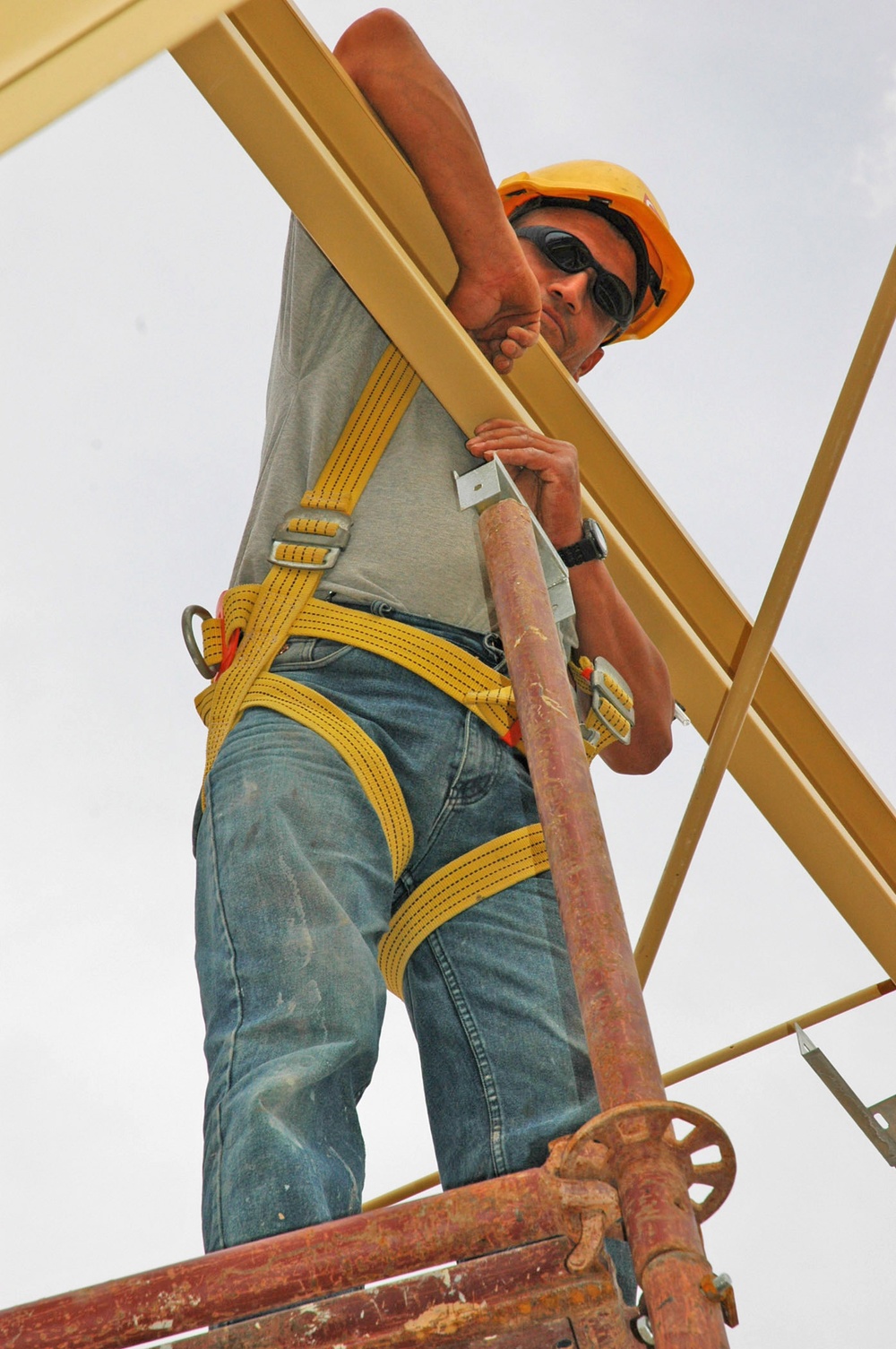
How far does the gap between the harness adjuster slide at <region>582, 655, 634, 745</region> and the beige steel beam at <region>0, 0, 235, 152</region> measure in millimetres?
1905

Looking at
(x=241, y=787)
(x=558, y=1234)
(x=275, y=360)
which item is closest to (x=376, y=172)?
(x=275, y=360)

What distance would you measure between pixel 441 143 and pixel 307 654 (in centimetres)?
114

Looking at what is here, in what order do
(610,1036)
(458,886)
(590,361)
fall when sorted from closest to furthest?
(610,1036), (458,886), (590,361)

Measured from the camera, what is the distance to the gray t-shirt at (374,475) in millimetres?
3021

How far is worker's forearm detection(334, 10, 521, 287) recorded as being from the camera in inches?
123

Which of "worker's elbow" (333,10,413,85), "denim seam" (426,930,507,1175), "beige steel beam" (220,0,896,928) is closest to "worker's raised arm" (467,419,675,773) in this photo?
"beige steel beam" (220,0,896,928)

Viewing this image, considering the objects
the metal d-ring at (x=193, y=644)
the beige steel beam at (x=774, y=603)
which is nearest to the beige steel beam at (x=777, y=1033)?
the beige steel beam at (x=774, y=603)

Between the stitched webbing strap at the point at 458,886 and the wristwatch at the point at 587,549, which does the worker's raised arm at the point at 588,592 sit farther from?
the stitched webbing strap at the point at 458,886

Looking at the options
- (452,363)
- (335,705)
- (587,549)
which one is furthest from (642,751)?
(335,705)

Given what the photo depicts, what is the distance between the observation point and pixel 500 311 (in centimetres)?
330

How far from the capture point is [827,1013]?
13.2 feet

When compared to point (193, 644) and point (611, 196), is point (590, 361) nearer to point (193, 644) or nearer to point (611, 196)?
point (611, 196)

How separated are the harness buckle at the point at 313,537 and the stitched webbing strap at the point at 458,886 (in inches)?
25.0

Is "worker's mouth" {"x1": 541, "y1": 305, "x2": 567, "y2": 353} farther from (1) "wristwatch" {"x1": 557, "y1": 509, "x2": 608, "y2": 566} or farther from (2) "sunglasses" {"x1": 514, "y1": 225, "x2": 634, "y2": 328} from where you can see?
(1) "wristwatch" {"x1": 557, "y1": 509, "x2": 608, "y2": 566}
